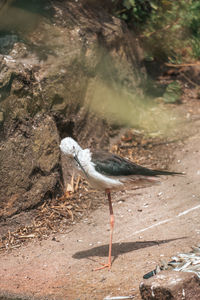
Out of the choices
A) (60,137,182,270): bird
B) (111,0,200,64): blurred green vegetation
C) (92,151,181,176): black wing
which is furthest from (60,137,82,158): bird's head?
(111,0,200,64): blurred green vegetation

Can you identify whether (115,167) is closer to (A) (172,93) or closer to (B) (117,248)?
(B) (117,248)

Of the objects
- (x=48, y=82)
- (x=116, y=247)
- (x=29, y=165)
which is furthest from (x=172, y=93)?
(x=116, y=247)

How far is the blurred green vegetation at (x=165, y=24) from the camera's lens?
938 cm

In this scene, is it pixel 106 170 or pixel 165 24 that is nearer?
pixel 106 170

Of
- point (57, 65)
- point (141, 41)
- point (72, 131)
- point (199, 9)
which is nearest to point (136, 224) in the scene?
point (72, 131)

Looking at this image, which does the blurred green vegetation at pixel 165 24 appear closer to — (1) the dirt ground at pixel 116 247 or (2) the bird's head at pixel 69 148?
(1) the dirt ground at pixel 116 247

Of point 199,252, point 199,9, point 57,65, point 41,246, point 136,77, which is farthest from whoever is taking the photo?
point 199,9

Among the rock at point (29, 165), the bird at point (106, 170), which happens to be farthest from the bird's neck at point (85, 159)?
the rock at point (29, 165)

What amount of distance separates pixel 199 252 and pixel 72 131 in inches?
129

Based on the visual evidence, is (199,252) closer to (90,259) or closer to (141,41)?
(90,259)

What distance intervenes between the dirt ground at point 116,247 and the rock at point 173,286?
36cm

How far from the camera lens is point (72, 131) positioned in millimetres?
7336

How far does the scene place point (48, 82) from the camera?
6.86 meters

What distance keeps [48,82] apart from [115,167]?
2.08 metres
